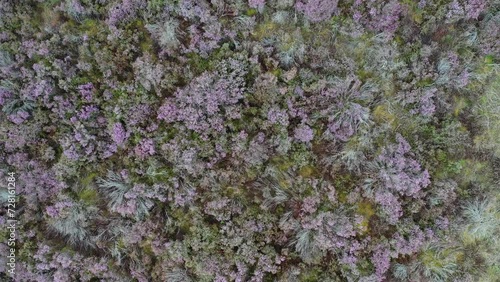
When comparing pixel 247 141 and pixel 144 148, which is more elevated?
pixel 144 148

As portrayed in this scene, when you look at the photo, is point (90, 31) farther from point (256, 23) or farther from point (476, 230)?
point (476, 230)

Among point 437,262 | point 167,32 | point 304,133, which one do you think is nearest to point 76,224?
point 167,32

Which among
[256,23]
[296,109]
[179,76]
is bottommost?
[296,109]

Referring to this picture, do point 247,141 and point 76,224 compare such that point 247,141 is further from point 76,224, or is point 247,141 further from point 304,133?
point 76,224

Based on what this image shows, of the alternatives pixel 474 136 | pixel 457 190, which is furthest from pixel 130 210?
pixel 474 136

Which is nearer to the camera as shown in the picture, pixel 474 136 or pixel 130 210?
pixel 130 210

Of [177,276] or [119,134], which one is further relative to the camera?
[119,134]

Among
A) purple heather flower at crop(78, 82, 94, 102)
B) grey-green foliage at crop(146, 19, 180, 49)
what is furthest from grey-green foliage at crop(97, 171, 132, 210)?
grey-green foliage at crop(146, 19, 180, 49)

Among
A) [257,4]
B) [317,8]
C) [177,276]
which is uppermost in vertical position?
[257,4]
